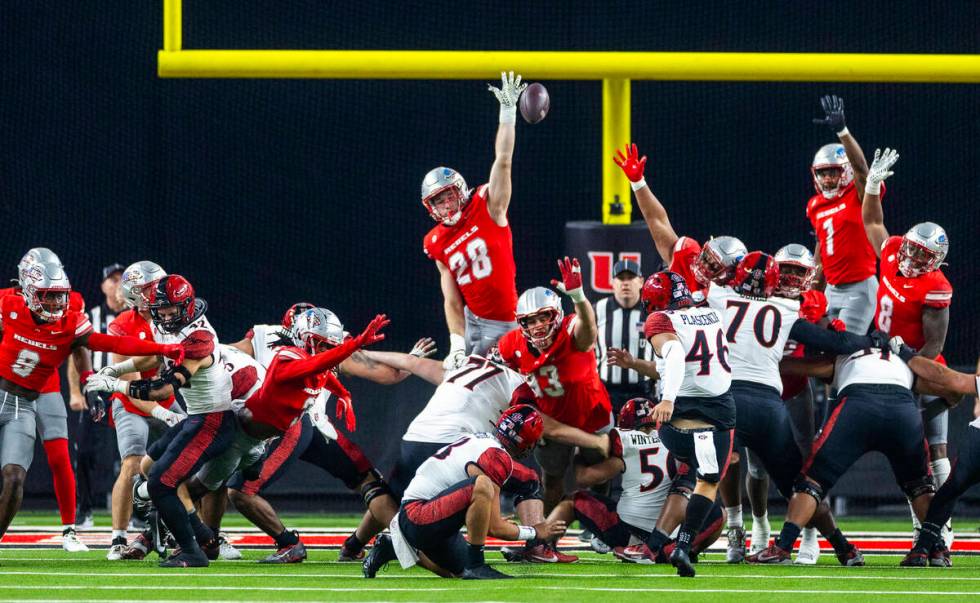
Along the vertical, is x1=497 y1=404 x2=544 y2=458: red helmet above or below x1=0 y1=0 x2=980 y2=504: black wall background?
below

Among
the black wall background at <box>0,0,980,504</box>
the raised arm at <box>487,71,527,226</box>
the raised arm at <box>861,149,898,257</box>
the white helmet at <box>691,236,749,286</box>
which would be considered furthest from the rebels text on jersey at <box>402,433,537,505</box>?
the black wall background at <box>0,0,980,504</box>

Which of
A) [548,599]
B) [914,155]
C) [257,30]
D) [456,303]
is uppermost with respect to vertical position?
[257,30]

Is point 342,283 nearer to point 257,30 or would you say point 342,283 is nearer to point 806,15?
point 257,30

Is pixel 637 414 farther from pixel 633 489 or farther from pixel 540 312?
pixel 540 312

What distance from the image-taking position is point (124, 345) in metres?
8.01

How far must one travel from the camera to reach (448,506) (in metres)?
6.64

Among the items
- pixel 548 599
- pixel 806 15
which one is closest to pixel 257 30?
pixel 806 15

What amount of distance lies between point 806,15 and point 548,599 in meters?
8.73

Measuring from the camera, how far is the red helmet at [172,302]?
7.80 metres

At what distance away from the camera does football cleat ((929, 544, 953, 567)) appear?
755cm

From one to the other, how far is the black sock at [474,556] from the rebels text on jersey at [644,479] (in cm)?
137

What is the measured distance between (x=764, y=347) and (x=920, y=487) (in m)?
1.07

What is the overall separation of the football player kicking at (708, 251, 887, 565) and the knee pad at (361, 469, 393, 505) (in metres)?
1.84

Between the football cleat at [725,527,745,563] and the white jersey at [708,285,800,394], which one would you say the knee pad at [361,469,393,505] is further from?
the white jersey at [708,285,800,394]
